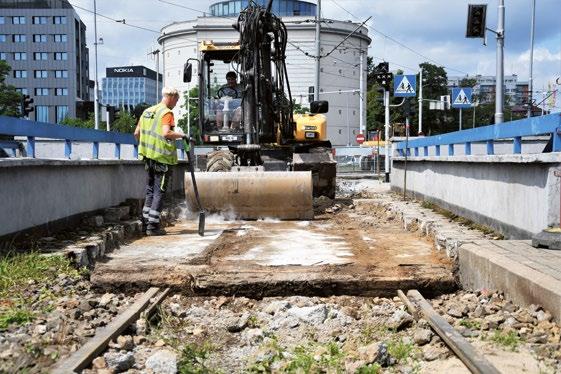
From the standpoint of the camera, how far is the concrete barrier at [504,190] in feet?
22.4

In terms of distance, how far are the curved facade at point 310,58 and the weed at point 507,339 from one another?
226 ft

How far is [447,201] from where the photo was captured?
11.5m

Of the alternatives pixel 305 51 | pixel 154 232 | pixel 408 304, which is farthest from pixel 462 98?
pixel 305 51

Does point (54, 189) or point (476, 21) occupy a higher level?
point (476, 21)

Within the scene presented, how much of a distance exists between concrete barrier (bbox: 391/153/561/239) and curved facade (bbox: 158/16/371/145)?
6224 cm

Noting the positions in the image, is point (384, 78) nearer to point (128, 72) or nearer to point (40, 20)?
point (40, 20)

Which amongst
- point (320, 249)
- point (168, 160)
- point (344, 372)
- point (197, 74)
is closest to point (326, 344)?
point (344, 372)

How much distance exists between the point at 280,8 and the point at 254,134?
75.3m

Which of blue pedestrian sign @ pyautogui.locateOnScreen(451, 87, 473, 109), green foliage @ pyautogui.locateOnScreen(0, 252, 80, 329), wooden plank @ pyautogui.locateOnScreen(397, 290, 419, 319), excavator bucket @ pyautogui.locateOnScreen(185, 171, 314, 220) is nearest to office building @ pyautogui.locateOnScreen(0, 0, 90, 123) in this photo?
blue pedestrian sign @ pyautogui.locateOnScreen(451, 87, 473, 109)

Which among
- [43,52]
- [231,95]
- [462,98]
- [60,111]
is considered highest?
[43,52]

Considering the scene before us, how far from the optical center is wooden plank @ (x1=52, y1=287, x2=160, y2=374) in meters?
3.96

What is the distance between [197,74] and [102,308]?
8710 mm

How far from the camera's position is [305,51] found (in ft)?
250

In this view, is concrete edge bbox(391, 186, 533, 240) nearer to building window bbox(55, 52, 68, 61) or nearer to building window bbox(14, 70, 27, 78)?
building window bbox(55, 52, 68, 61)
